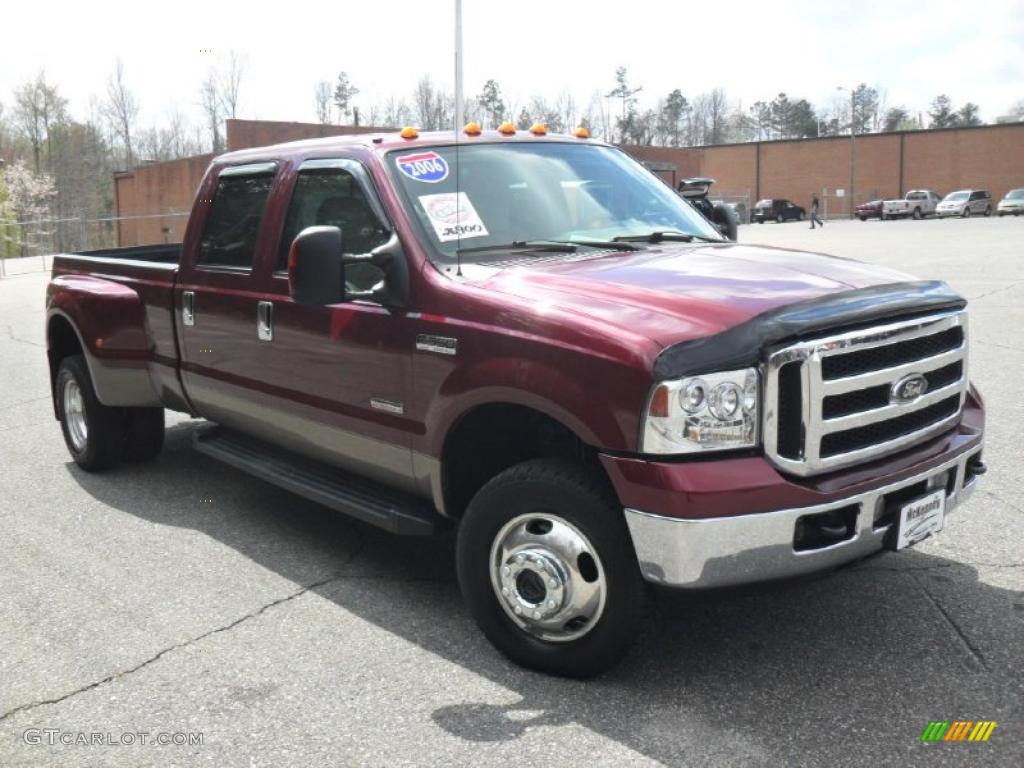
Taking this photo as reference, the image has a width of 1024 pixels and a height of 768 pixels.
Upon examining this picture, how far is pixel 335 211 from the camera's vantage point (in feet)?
15.0

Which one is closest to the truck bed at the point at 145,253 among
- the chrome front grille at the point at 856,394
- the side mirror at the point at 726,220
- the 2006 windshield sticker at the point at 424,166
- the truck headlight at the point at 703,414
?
the 2006 windshield sticker at the point at 424,166

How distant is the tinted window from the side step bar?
96cm

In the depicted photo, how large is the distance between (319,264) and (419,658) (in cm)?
153

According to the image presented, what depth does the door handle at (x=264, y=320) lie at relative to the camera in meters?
4.71

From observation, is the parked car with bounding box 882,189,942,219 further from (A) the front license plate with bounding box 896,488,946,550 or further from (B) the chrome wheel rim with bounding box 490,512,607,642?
(B) the chrome wheel rim with bounding box 490,512,607,642

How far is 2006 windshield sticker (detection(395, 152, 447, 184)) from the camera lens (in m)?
4.33

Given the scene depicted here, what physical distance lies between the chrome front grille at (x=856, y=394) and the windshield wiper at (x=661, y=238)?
1.24 meters

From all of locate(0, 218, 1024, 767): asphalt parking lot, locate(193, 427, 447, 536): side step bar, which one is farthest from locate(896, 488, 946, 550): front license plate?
locate(193, 427, 447, 536): side step bar

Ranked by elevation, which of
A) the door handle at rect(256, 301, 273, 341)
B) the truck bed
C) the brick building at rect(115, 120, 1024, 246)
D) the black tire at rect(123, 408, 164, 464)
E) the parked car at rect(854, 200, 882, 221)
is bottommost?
the black tire at rect(123, 408, 164, 464)

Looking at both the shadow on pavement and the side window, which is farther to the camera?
the side window

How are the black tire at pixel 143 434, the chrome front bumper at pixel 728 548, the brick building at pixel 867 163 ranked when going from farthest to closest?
the brick building at pixel 867 163 → the black tire at pixel 143 434 → the chrome front bumper at pixel 728 548

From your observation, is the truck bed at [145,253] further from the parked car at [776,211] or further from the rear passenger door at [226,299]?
the parked car at [776,211]

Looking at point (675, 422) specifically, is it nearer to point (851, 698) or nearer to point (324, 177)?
point (851, 698)

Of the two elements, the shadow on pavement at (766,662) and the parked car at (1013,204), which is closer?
the shadow on pavement at (766,662)
